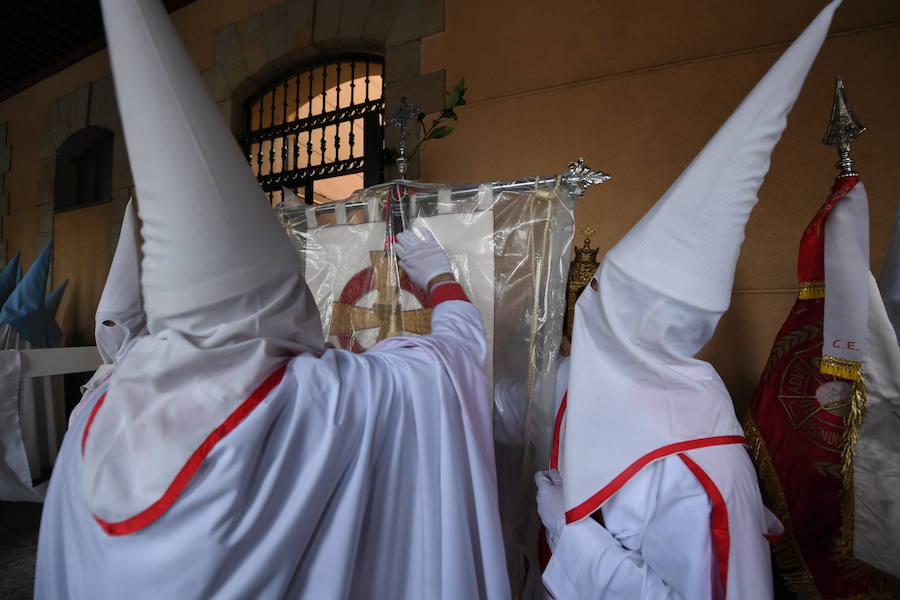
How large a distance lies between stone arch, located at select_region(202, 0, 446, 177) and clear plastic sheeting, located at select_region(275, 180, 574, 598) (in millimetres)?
1315

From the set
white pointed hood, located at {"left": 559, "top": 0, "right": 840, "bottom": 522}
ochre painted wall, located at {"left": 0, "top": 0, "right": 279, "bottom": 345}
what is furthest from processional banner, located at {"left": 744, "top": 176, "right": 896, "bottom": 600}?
ochre painted wall, located at {"left": 0, "top": 0, "right": 279, "bottom": 345}

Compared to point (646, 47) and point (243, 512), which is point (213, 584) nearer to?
point (243, 512)

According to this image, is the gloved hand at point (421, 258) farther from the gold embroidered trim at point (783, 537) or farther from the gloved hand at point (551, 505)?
the gold embroidered trim at point (783, 537)

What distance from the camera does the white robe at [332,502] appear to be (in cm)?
52

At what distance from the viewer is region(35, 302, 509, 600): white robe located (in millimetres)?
524

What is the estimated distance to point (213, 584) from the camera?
55 cm

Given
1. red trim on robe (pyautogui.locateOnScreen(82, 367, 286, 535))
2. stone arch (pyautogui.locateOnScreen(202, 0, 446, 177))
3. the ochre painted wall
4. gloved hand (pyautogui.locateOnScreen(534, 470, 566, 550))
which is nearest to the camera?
red trim on robe (pyautogui.locateOnScreen(82, 367, 286, 535))

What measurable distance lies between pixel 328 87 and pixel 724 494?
3.48 metres

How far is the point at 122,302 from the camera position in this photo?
46.6 inches

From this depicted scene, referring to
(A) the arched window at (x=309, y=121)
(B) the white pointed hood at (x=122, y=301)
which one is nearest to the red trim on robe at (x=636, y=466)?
(B) the white pointed hood at (x=122, y=301)

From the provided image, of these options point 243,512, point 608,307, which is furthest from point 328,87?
point 243,512

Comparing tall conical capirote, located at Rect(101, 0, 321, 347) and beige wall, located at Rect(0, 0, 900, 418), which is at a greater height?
beige wall, located at Rect(0, 0, 900, 418)

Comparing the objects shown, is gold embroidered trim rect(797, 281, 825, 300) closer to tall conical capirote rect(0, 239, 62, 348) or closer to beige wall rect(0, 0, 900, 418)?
beige wall rect(0, 0, 900, 418)

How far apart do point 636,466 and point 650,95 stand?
195 centimetres
